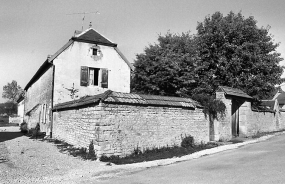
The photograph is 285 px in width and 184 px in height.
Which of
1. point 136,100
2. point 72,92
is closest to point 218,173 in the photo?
point 136,100

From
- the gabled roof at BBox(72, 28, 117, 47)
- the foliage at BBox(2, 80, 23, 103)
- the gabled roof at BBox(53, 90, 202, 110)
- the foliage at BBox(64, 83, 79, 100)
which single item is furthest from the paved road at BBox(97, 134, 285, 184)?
the foliage at BBox(2, 80, 23, 103)

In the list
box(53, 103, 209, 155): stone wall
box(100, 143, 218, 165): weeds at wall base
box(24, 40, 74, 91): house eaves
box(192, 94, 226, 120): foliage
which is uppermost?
box(24, 40, 74, 91): house eaves

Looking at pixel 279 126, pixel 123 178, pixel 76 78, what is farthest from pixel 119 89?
pixel 279 126

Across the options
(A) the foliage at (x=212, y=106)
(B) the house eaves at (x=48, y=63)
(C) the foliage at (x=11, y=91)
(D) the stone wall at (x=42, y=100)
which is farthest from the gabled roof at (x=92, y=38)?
(C) the foliage at (x=11, y=91)

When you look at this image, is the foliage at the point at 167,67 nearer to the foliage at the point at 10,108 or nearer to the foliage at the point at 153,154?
the foliage at the point at 153,154

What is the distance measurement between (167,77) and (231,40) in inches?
275

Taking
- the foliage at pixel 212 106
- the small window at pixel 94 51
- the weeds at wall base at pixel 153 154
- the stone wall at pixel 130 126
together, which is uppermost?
the small window at pixel 94 51

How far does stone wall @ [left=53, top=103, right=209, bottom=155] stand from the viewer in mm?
9337

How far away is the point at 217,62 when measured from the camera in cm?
2409

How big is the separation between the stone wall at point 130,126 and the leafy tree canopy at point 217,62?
33.1ft

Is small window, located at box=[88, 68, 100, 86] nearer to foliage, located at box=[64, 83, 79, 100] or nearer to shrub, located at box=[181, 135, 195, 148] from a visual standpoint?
foliage, located at box=[64, 83, 79, 100]

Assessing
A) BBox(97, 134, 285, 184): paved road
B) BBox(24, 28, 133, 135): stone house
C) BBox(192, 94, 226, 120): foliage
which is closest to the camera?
BBox(97, 134, 285, 184): paved road

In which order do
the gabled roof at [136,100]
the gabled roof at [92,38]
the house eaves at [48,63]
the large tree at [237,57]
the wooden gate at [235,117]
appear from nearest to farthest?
the gabled roof at [136,100], the wooden gate at [235,117], the house eaves at [48,63], the gabled roof at [92,38], the large tree at [237,57]

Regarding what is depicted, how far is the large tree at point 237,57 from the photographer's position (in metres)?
22.2
